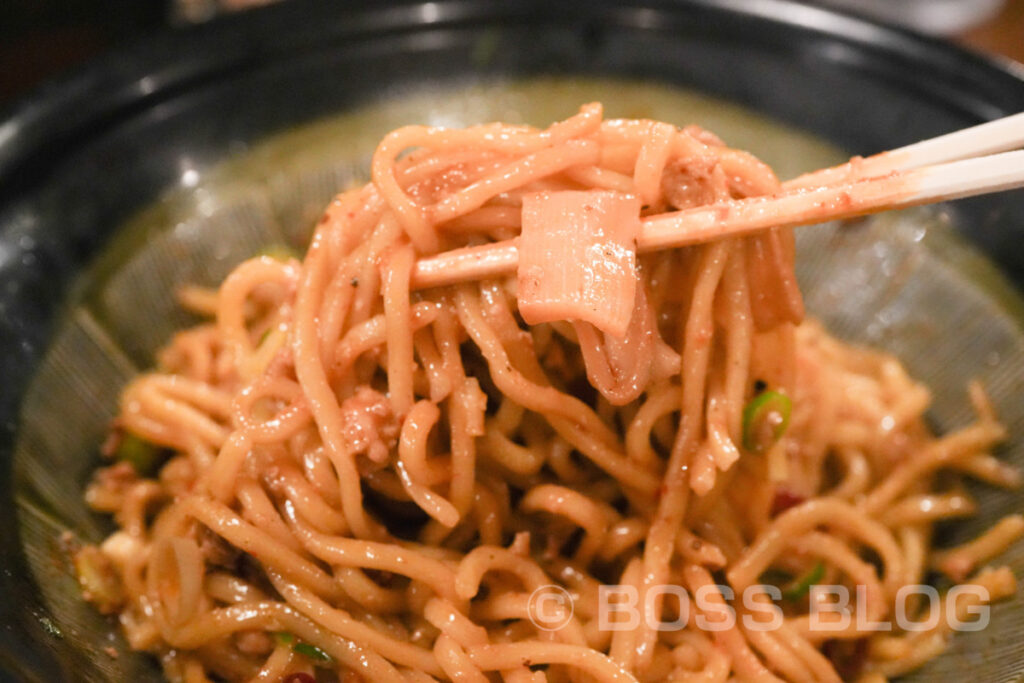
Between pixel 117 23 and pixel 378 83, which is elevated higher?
pixel 117 23

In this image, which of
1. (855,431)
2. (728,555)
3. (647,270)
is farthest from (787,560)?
(647,270)

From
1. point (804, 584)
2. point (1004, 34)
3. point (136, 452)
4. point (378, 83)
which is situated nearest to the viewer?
point (804, 584)

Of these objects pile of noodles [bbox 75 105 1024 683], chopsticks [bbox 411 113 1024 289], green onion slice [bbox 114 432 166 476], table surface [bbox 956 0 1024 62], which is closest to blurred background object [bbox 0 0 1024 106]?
table surface [bbox 956 0 1024 62]

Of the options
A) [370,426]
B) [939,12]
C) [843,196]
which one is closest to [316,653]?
[370,426]

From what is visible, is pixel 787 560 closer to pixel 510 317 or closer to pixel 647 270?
pixel 647 270

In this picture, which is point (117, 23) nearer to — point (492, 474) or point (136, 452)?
point (136, 452)

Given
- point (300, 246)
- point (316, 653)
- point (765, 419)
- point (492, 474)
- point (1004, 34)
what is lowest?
point (316, 653)

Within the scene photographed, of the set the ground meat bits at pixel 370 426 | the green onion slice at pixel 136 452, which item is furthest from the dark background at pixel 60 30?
the ground meat bits at pixel 370 426

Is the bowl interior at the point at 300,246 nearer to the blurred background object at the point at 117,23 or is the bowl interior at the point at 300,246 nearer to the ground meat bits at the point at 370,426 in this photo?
the ground meat bits at the point at 370,426
